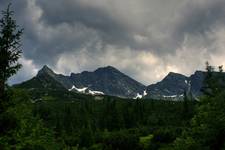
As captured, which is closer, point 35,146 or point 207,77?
point 35,146

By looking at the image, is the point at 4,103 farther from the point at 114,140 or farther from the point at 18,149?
the point at 114,140

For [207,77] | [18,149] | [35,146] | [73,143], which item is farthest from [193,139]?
[73,143]

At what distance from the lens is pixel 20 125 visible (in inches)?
1222

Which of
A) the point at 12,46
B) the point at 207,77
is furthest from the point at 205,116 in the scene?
the point at 12,46

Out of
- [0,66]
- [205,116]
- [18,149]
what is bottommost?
[18,149]

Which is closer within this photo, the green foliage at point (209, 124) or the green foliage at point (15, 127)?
the green foliage at point (15, 127)

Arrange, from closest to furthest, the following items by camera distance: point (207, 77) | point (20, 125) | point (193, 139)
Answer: point (20, 125) → point (193, 139) → point (207, 77)

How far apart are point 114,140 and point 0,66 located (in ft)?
478

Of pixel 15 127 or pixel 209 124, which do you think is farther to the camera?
pixel 209 124

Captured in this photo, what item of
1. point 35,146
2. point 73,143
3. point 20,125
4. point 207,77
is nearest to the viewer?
point 20,125

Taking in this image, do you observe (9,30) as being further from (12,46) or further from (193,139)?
(193,139)

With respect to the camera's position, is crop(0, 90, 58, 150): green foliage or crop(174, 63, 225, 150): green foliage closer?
crop(0, 90, 58, 150): green foliage

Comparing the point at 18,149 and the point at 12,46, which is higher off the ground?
the point at 12,46

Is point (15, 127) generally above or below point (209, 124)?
below
